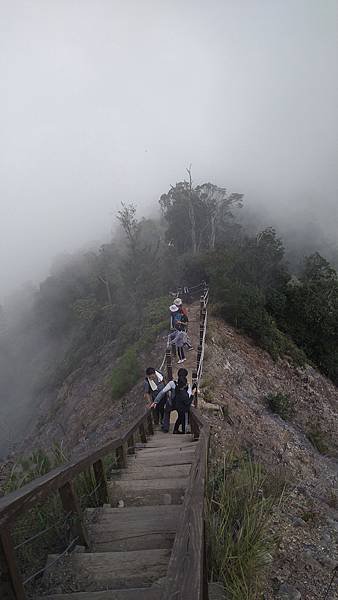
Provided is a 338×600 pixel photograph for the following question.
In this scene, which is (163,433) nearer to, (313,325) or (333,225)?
(313,325)

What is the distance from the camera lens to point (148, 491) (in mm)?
4395

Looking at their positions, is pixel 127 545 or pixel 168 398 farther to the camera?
pixel 168 398

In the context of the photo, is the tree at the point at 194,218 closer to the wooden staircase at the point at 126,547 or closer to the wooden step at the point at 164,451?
the wooden step at the point at 164,451

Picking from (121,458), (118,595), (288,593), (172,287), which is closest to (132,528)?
(118,595)

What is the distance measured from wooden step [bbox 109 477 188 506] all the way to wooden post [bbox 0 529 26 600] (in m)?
1.99

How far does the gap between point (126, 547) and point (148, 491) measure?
4.22 feet

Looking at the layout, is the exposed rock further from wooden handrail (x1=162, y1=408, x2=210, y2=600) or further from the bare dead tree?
the bare dead tree

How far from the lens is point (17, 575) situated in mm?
2287

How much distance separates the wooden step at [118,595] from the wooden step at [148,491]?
185cm

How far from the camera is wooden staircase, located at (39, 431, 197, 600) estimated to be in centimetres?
255

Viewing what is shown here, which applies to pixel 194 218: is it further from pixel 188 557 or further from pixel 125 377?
pixel 188 557

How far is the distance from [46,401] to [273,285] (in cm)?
1995

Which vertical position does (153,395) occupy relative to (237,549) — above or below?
above

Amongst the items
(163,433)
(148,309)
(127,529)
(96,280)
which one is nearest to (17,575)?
(127,529)
